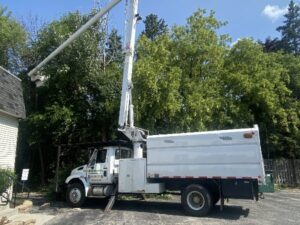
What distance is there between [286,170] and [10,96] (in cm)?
2140

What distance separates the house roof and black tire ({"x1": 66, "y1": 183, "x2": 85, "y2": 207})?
3909mm

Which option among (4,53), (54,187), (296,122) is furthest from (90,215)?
(296,122)

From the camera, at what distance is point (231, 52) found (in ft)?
95.9

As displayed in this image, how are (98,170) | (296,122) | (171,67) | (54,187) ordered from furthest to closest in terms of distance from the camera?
(296,122) → (171,67) → (54,187) → (98,170)

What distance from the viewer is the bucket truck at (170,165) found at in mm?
13578

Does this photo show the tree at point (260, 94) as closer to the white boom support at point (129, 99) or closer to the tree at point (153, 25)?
the white boom support at point (129, 99)

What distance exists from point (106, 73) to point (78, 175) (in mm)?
9997

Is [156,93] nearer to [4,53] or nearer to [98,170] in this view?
[98,170]

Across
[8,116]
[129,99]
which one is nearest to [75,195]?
[8,116]

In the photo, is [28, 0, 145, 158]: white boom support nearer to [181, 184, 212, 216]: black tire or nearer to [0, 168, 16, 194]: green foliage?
[181, 184, 212, 216]: black tire

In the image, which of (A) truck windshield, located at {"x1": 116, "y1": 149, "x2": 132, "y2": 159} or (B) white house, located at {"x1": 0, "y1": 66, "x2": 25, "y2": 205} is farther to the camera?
(A) truck windshield, located at {"x1": 116, "y1": 149, "x2": 132, "y2": 159}

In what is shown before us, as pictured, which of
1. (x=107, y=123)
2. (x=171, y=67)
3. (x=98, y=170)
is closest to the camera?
(x=98, y=170)

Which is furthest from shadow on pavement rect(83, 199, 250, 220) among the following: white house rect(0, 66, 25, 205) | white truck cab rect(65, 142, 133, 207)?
white house rect(0, 66, 25, 205)

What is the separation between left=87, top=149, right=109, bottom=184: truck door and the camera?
1678cm
